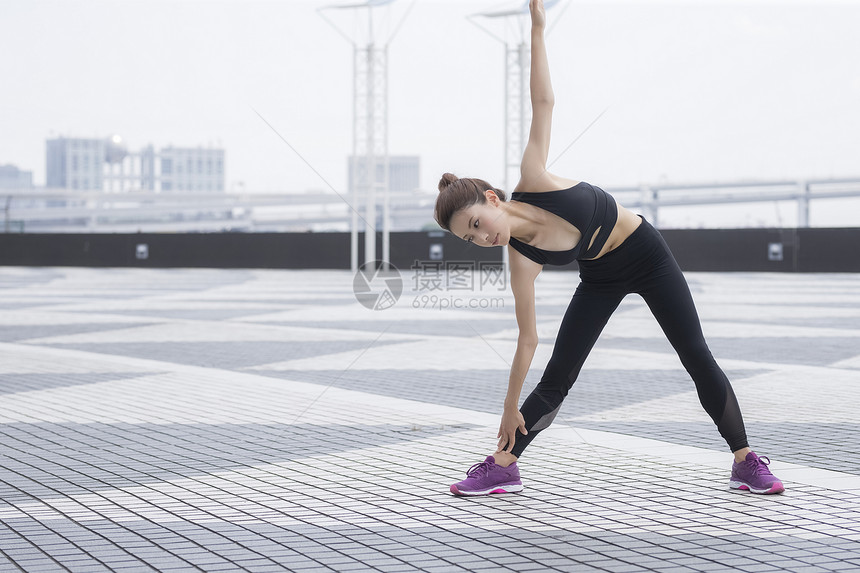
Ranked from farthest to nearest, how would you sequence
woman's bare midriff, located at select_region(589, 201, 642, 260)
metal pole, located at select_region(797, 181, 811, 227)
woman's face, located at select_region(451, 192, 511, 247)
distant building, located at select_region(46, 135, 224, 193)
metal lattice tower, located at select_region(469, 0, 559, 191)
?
1. distant building, located at select_region(46, 135, 224, 193)
2. metal pole, located at select_region(797, 181, 811, 227)
3. metal lattice tower, located at select_region(469, 0, 559, 191)
4. woman's bare midriff, located at select_region(589, 201, 642, 260)
5. woman's face, located at select_region(451, 192, 511, 247)

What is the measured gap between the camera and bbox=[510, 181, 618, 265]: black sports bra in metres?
3.77

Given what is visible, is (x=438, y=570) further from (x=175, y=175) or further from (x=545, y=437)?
(x=175, y=175)

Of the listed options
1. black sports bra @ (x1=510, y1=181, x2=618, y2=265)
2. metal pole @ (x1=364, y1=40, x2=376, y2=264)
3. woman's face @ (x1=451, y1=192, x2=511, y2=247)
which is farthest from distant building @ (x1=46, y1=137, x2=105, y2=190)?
woman's face @ (x1=451, y1=192, x2=511, y2=247)

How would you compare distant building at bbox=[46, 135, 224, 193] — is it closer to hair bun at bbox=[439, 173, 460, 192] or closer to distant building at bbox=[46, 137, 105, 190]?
distant building at bbox=[46, 137, 105, 190]

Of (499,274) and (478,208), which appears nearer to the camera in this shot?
(478,208)

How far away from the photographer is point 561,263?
149 inches

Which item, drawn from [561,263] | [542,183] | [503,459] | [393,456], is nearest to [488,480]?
[503,459]

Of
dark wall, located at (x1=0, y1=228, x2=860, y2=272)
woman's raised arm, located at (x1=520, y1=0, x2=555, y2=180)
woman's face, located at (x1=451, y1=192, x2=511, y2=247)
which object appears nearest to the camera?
woman's face, located at (x1=451, y1=192, x2=511, y2=247)

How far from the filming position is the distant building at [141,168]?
75.9 meters

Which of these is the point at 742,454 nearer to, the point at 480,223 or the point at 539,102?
the point at 480,223

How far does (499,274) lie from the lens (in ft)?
75.9

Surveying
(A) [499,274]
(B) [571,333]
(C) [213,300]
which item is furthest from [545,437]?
(A) [499,274]

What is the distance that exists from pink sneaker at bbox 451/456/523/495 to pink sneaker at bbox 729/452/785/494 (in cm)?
93

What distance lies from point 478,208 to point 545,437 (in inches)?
85.3
